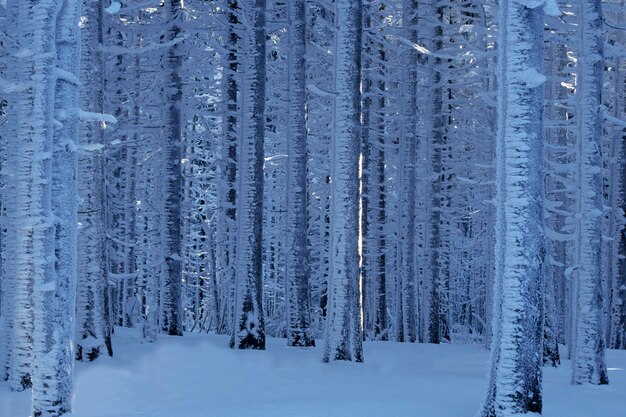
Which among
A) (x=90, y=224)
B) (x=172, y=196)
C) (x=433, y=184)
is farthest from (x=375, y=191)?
(x=90, y=224)

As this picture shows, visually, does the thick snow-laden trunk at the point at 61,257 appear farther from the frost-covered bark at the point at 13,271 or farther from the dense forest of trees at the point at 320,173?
the frost-covered bark at the point at 13,271

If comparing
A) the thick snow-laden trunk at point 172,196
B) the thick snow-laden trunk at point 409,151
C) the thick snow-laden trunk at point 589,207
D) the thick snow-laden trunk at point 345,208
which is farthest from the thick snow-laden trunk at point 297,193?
the thick snow-laden trunk at point 589,207

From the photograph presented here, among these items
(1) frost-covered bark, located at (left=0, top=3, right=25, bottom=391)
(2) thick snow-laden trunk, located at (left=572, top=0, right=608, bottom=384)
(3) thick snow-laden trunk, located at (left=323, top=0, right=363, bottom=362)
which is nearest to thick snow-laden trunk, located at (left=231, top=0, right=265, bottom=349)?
(3) thick snow-laden trunk, located at (left=323, top=0, right=363, bottom=362)

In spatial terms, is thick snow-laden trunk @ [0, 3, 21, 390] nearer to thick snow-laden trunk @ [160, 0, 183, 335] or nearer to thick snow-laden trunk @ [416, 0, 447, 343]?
thick snow-laden trunk @ [160, 0, 183, 335]

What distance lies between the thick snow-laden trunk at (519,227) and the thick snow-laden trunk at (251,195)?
684 centimetres

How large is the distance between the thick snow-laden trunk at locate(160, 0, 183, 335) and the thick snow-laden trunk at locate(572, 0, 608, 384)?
25.6 feet

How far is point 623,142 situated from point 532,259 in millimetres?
17037

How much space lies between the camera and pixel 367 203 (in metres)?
21.6

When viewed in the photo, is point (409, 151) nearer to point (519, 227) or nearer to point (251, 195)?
point (251, 195)

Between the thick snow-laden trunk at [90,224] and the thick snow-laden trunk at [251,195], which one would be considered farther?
the thick snow-laden trunk at [251,195]

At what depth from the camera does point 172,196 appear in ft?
51.9

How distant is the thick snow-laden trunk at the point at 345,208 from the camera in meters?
11.9

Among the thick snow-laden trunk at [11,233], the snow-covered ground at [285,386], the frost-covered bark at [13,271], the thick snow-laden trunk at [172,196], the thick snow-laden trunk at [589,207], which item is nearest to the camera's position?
the snow-covered ground at [285,386]

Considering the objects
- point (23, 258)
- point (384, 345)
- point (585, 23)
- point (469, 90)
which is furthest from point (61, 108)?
point (469, 90)
